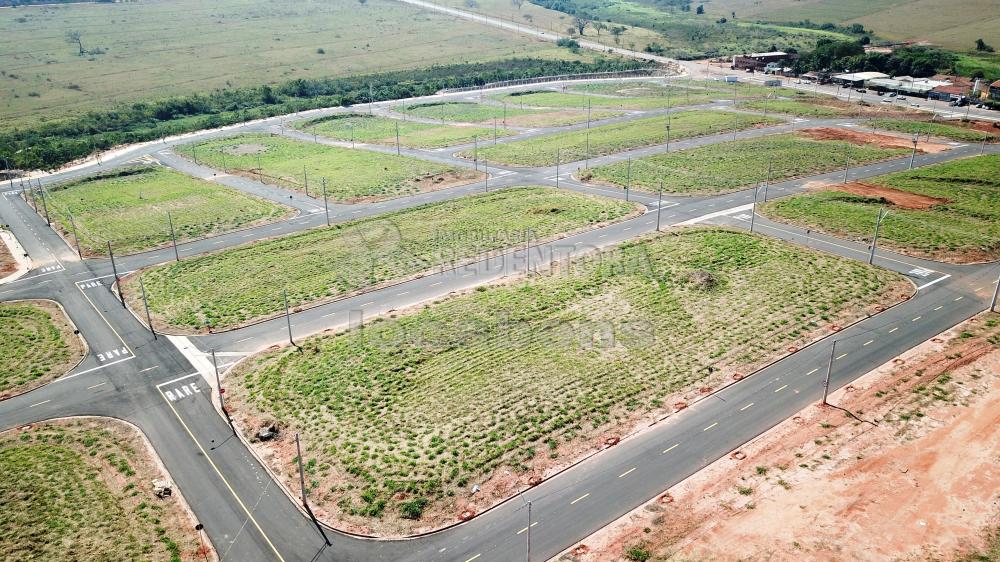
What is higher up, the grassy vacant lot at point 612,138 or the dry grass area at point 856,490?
the grassy vacant lot at point 612,138

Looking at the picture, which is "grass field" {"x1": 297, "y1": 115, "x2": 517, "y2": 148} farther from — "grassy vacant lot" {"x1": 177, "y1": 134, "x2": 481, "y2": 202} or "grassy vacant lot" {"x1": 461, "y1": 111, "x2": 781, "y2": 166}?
"grassy vacant lot" {"x1": 461, "y1": 111, "x2": 781, "y2": 166}

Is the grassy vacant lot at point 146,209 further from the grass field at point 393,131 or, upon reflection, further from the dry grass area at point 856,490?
the dry grass area at point 856,490

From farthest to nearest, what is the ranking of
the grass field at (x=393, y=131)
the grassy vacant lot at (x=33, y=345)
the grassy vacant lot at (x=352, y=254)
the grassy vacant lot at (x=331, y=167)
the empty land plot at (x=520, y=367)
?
1. the grass field at (x=393, y=131)
2. the grassy vacant lot at (x=331, y=167)
3. the grassy vacant lot at (x=352, y=254)
4. the grassy vacant lot at (x=33, y=345)
5. the empty land plot at (x=520, y=367)

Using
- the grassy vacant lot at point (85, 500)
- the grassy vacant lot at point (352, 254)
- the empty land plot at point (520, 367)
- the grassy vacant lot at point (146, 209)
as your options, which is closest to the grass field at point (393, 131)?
the grassy vacant lot at point (146, 209)

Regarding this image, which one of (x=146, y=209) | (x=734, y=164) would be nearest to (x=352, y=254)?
(x=146, y=209)

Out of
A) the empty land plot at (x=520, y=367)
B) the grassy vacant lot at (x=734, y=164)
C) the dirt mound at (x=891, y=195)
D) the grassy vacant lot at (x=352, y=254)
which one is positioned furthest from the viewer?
the grassy vacant lot at (x=734, y=164)

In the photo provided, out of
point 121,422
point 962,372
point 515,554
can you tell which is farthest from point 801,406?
point 121,422

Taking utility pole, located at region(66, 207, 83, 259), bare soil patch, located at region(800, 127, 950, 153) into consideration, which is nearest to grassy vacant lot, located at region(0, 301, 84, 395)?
utility pole, located at region(66, 207, 83, 259)

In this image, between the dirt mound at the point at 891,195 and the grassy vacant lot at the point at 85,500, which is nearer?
the grassy vacant lot at the point at 85,500
